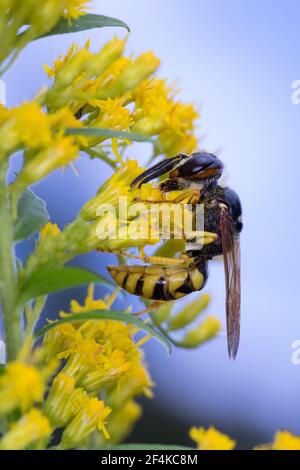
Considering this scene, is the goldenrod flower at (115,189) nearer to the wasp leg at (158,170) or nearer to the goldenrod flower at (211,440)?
the wasp leg at (158,170)

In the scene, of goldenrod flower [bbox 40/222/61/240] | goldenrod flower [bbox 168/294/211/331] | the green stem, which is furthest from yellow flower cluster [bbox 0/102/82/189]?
goldenrod flower [bbox 168/294/211/331]

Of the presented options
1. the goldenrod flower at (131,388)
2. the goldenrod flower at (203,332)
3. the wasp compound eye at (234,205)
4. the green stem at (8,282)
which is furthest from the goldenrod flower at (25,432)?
the goldenrod flower at (203,332)

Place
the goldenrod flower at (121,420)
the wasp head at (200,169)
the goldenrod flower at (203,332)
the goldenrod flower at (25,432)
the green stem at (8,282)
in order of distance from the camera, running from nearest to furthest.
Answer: the goldenrod flower at (25,432)
the green stem at (8,282)
the wasp head at (200,169)
the goldenrod flower at (121,420)
the goldenrod flower at (203,332)

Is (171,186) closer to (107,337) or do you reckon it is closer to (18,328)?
(107,337)

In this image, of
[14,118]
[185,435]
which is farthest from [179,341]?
[185,435]

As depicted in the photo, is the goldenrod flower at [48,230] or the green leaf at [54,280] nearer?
the green leaf at [54,280]

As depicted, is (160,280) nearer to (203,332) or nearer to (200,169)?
(200,169)

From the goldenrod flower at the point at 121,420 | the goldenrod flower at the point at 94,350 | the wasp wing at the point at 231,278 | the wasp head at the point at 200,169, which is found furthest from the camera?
the goldenrod flower at the point at 121,420

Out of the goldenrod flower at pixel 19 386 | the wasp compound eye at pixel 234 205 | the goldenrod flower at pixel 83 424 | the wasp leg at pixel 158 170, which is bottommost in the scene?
the goldenrod flower at pixel 83 424
